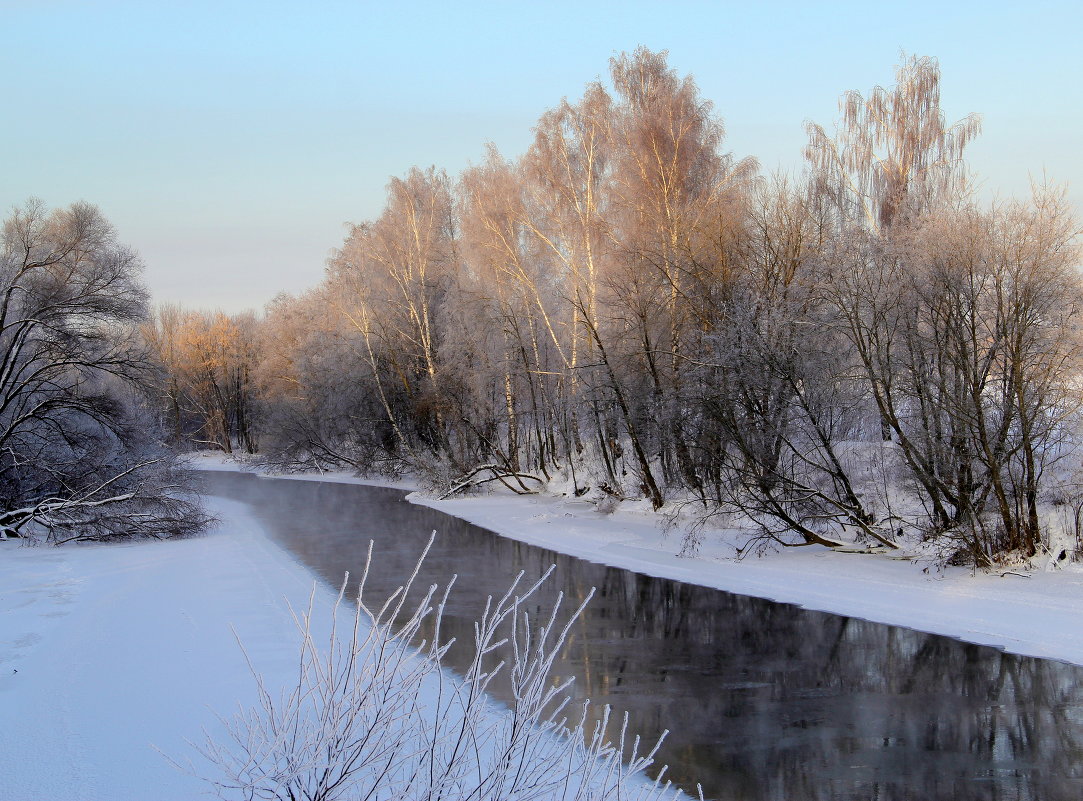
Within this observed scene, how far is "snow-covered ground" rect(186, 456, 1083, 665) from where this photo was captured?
35.8ft

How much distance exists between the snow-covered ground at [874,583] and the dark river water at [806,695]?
52 centimetres

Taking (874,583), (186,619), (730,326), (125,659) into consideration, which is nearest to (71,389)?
(186,619)

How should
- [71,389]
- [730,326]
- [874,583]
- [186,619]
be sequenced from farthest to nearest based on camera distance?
1. [71,389]
2. [730,326]
3. [874,583]
4. [186,619]

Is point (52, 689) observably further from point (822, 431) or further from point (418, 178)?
point (418, 178)

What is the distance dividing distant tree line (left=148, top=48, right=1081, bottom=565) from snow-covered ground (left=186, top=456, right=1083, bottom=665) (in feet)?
1.74

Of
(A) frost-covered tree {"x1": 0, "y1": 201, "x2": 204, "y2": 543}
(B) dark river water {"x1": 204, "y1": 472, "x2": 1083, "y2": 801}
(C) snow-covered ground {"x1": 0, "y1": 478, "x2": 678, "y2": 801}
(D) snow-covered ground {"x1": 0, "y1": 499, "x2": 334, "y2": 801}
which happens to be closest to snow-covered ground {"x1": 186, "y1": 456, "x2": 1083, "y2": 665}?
(B) dark river water {"x1": 204, "y1": 472, "x2": 1083, "y2": 801}

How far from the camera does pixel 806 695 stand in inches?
344

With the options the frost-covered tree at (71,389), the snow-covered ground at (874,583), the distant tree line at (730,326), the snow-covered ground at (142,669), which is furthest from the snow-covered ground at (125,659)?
the distant tree line at (730,326)

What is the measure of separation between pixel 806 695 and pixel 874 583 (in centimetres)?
549

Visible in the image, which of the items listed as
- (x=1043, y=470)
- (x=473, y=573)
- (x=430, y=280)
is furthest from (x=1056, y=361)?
(x=430, y=280)

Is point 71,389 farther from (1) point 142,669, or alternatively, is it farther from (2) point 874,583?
(2) point 874,583

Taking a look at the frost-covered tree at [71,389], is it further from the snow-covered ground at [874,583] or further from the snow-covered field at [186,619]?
the snow-covered ground at [874,583]

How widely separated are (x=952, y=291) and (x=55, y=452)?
18.1 metres

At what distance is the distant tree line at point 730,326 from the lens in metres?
13.0
